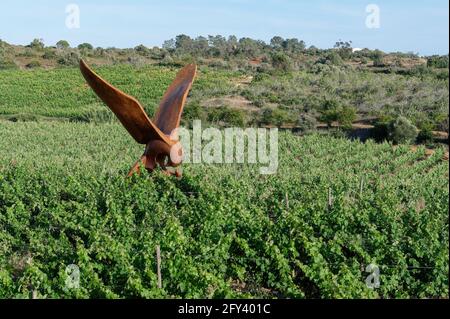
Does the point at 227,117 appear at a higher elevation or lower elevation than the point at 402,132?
higher

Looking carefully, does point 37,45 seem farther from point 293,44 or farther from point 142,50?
point 293,44

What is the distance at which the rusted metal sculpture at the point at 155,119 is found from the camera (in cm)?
1302

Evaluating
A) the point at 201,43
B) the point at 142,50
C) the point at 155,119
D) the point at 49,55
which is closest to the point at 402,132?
the point at 155,119

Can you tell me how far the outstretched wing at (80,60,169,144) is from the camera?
12773 mm

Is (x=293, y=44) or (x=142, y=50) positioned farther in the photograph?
(x=293, y=44)

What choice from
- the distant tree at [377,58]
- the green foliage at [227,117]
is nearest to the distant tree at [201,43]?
the distant tree at [377,58]

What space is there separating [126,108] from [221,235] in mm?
4205

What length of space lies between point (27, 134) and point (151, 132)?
612 inches

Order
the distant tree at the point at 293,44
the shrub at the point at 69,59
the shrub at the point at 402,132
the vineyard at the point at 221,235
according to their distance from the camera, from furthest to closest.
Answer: the distant tree at the point at 293,44, the shrub at the point at 69,59, the shrub at the point at 402,132, the vineyard at the point at 221,235

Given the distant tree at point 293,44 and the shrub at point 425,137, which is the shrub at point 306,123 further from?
the distant tree at point 293,44

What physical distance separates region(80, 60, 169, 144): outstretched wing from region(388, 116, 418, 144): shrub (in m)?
14.3

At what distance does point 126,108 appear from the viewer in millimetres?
13375

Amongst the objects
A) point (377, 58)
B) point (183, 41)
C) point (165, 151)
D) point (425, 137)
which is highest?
point (183, 41)

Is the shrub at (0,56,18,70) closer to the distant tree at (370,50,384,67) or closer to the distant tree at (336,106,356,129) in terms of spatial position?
the distant tree at (370,50,384,67)
